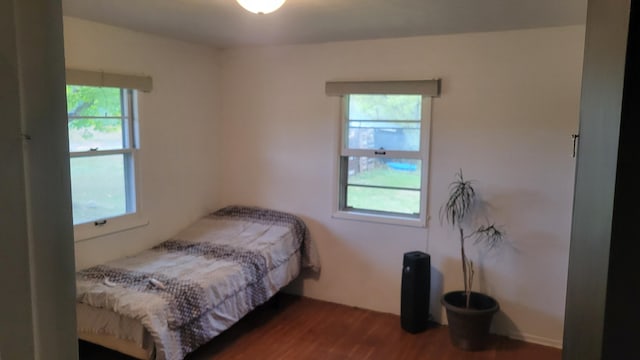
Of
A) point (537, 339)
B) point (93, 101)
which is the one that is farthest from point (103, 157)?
point (537, 339)

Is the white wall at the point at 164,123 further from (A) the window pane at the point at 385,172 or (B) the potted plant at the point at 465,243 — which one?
(B) the potted plant at the point at 465,243

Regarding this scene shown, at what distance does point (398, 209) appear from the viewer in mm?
4078

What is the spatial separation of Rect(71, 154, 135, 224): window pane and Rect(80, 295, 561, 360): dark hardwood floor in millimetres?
946

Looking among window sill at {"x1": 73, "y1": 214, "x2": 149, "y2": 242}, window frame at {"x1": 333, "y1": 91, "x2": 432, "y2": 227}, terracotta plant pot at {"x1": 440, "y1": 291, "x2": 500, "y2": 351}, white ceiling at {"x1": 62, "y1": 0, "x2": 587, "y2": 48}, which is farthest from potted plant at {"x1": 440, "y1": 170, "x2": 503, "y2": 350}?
window sill at {"x1": 73, "y1": 214, "x2": 149, "y2": 242}

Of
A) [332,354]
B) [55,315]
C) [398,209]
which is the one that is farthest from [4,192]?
[398,209]

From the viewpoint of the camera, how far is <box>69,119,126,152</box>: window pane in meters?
3.34

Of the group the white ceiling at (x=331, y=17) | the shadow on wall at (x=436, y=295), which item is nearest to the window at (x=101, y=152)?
the white ceiling at (x=331, y=17)

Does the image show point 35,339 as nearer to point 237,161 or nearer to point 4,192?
point 4,192

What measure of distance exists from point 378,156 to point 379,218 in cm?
53

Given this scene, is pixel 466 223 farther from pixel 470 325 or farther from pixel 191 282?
pixel 191 282

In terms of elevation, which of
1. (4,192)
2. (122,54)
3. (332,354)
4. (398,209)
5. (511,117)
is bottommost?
(332,354)

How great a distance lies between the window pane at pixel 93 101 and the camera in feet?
10.8

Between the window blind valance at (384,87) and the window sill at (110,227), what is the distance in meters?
1.88

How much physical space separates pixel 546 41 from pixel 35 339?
3648 millimetres
